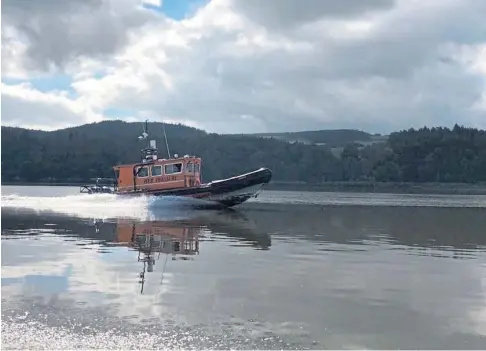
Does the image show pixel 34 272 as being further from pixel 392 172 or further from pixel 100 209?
pixel 392 172

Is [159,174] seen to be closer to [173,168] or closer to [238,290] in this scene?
[173,168]

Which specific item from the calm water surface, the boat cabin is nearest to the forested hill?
the boat cabin

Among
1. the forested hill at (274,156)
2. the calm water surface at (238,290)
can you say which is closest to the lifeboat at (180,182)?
the calm water surface at (238,290)

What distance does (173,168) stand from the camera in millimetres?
31953

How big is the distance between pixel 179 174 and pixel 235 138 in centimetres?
11821

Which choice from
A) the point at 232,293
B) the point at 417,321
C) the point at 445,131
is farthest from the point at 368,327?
the point at 445,131

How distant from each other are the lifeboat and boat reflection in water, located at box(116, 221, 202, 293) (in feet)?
32.7

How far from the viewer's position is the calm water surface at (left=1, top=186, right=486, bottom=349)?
266 inches

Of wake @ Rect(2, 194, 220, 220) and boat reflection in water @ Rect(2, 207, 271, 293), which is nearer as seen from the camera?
boat reflection in water @ Rect(2, 207, 271, 293)

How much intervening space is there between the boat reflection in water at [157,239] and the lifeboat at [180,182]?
996 centimetres

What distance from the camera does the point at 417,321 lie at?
762 cm

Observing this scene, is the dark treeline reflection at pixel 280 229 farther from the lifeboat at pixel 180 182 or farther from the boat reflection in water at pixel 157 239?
the lifeboat at pixel 180 182

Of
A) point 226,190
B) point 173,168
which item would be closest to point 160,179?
point 173,168

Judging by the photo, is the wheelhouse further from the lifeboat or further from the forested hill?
the forested hill
